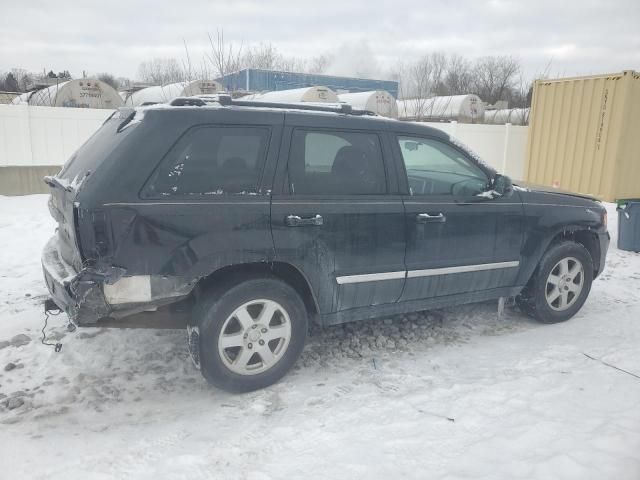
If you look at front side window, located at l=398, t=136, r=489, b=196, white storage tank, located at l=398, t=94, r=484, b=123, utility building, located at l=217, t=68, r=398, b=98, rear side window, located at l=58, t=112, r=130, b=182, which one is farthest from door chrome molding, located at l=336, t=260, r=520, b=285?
white storage tank, located at l=398, t=94, r=484, b=123

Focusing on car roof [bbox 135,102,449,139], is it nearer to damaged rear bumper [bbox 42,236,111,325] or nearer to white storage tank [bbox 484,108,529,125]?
damaged rear bumper [bbox 42,236,111,325]

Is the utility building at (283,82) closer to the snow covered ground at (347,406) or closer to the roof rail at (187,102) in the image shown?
the roof rail at (187,102)

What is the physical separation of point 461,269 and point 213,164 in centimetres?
214

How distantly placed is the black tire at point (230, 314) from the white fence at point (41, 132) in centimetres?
989

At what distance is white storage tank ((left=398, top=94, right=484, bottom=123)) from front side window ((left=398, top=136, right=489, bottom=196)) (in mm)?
18060

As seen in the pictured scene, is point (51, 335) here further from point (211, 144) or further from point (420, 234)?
point (420, 234)

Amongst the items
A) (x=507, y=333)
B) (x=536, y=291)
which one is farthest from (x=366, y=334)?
(x=536, y=291)

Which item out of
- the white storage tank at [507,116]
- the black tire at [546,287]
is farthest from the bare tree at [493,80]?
the black tire at [546,287]

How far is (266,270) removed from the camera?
3508 mm

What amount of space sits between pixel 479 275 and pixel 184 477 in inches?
109

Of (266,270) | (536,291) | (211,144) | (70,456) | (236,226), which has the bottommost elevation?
(70,456)

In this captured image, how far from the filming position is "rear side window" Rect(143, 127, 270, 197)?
3125 mm

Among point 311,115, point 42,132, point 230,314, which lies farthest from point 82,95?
point 230,314

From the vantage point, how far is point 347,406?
3346mm
